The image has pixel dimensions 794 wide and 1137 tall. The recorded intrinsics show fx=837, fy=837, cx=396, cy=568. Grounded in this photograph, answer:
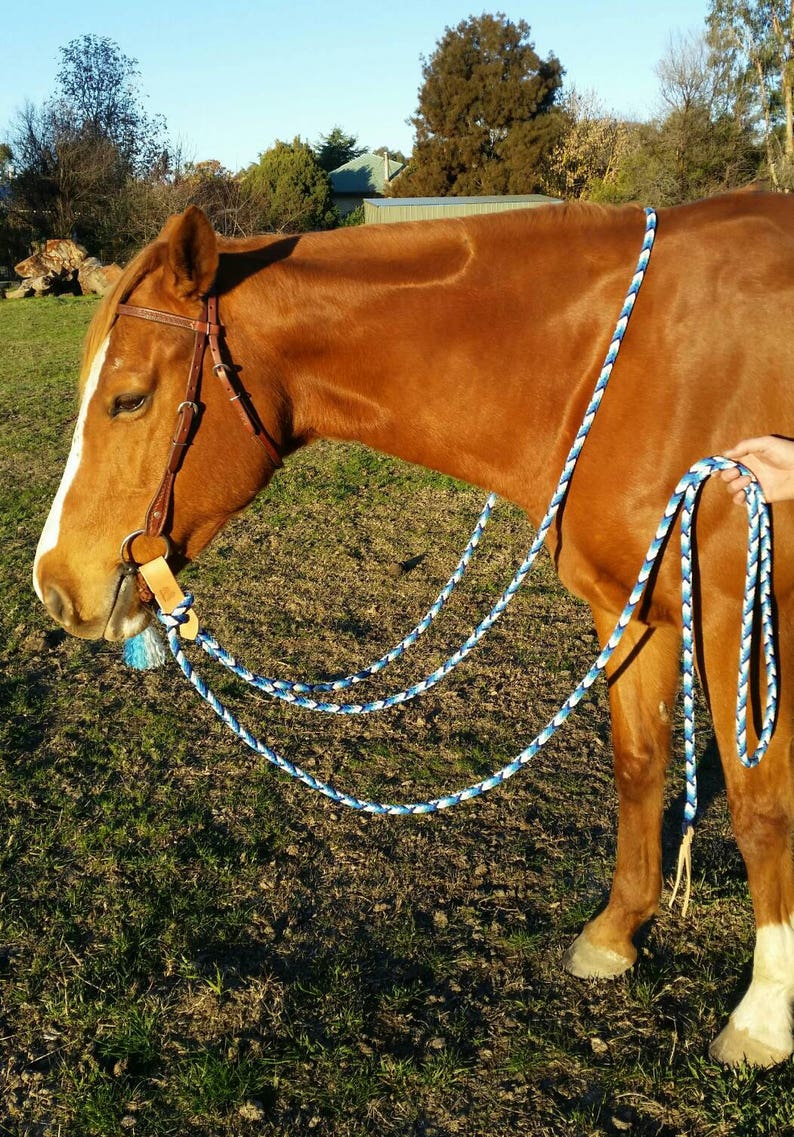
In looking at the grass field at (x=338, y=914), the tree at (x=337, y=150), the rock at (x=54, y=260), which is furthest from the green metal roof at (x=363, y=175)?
the grass field at (x=338, y=914)

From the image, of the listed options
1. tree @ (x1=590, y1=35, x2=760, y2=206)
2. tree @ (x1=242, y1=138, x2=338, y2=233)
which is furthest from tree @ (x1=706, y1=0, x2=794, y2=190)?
tree @ (x1=242, y1=138, x2=338, y2=233)

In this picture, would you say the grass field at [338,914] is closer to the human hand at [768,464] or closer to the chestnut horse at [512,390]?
the chestnut horse at [512,390]

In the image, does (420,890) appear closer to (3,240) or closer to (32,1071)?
(32,1071)

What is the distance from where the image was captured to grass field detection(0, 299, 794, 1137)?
7.65 feet

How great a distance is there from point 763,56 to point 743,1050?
3877cm

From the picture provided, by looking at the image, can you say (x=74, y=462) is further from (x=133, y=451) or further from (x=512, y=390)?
(x=512, y=390)

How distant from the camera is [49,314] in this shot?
69.5 feet

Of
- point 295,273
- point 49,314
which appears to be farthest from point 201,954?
point 49,314

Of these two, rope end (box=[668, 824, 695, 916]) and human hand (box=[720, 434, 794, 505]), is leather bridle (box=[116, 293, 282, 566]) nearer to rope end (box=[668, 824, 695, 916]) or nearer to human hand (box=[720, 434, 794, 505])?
human hand (box=[720, 434, 794, 505])

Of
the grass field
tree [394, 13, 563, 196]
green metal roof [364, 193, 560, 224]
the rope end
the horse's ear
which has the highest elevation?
tree [394, 13, 563, 196]

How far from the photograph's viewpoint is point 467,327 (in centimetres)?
232

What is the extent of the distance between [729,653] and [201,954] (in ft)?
6.54

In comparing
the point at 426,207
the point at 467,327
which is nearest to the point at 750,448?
the point at 467,327

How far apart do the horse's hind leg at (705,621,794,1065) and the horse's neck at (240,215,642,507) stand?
0.76 meters
